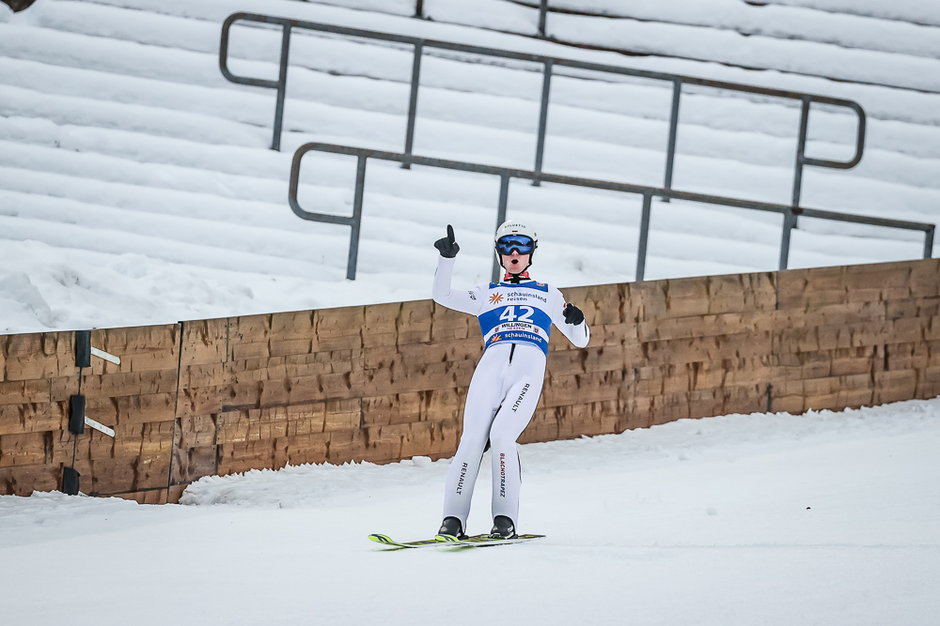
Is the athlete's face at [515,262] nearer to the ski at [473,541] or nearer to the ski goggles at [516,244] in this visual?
the ski goggles at [516,244]

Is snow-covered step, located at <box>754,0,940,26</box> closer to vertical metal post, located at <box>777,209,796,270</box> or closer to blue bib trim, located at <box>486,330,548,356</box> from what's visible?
vertical metal post, located at <box>777,209,796,270</box>

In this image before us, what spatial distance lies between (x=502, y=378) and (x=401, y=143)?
408 centimetres

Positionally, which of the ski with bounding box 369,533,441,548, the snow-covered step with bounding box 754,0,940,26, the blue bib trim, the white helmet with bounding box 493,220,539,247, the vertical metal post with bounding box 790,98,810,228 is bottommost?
the ski with bounding box 369,533,441,548

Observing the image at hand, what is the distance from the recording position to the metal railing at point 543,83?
8.51 metres

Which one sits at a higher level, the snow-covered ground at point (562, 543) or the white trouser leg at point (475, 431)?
the white trouser leg at point (475, 431)

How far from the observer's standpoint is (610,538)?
16.9 feet

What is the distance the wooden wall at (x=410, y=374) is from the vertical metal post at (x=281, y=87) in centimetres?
215

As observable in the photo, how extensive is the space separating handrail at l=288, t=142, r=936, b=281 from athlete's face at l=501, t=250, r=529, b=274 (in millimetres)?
2642

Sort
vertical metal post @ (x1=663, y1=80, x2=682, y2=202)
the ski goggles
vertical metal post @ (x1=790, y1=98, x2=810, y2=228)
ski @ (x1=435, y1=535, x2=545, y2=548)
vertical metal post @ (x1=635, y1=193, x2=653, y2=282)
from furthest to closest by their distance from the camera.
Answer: vertical metal post @ (x1=790, y1=98, x2=810, y2=228) → vertical metal post @ (x1=663, y1=80, x2=682, y2=202) → vertical metal post @ (x1=635, y1=193, x2=653, y2=282) → the ski goggles → ski @ (x1=435, y1=535, x2=545, y2=548)

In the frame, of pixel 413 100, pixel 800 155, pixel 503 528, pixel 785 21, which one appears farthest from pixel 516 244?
pixel 785 21

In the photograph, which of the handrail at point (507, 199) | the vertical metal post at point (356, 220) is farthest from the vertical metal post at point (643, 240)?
the vertical metal post at point (356, 220)

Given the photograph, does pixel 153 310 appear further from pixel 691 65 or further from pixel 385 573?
pixel 691 65

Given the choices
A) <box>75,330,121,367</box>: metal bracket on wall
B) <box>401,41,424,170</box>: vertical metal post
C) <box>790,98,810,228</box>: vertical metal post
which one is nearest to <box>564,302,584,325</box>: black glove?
<box>75,330,121,367</box>: metal bracket on wall

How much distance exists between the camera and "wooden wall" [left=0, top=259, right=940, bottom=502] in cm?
633
